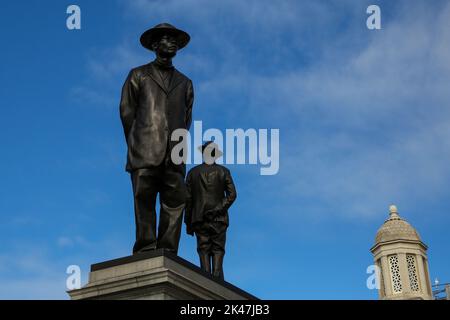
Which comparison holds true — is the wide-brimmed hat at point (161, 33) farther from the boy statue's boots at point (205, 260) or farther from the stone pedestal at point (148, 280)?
the boy statue's boots at point (205, 260)

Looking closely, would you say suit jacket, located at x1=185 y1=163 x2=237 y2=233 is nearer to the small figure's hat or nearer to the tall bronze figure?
the small figure's hat

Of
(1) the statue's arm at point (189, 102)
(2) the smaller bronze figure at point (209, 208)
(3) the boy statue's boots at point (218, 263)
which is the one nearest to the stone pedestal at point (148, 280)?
(1) the statue's arm at point (189, 102)

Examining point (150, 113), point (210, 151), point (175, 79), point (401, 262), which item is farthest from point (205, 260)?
point (401, 262)

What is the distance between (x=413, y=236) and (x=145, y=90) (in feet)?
98.3

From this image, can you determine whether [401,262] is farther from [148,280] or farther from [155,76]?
[148,280]

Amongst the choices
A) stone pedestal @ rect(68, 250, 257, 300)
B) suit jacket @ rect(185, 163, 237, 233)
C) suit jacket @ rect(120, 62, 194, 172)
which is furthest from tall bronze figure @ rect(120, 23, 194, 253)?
suit jacket @ rect(185, 163, 237, 233)

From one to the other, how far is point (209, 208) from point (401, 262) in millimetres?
24895

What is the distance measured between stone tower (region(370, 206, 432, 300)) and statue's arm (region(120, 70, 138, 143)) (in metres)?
28.5

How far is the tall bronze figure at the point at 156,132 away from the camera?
9.40 m

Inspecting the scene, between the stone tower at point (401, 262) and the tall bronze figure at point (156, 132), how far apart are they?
28322 millimetres

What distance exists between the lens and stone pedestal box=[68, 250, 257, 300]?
833cm
